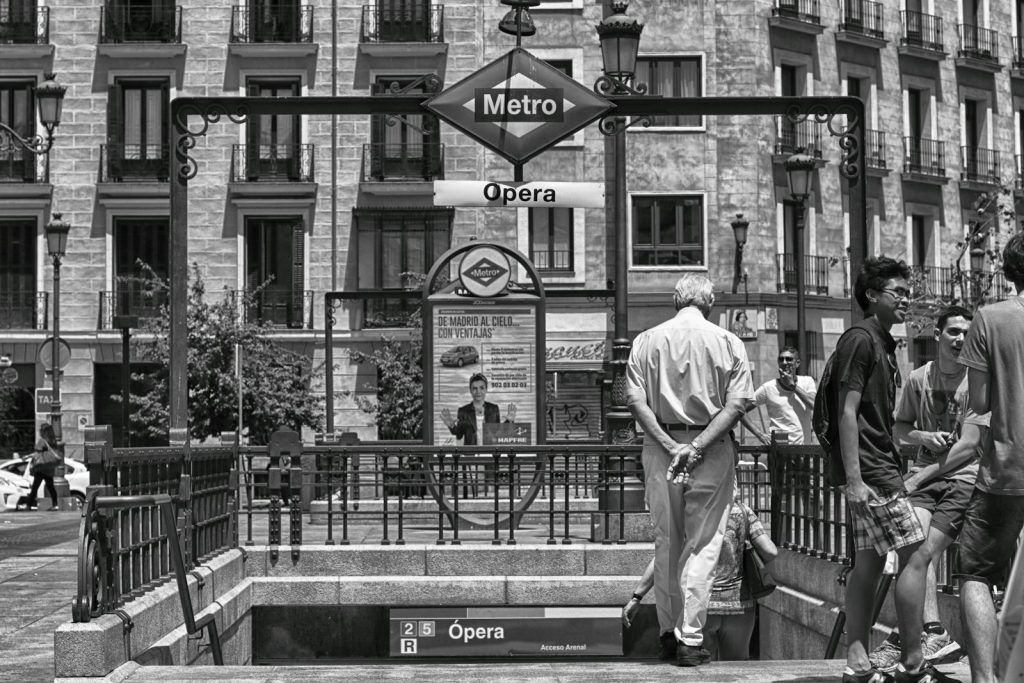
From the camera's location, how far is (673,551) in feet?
29.0

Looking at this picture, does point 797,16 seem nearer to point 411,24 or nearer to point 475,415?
point 411,24

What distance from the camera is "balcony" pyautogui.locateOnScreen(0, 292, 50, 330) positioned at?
41875 mm

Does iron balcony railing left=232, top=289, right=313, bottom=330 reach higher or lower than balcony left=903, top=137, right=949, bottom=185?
lower

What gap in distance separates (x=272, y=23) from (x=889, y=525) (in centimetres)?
3688

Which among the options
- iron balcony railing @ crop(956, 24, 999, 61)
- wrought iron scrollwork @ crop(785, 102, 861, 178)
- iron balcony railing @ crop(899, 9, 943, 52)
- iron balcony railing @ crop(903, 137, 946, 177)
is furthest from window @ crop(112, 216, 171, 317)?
wrought iron scrollwork @ crop(785, 102, 861, 178)

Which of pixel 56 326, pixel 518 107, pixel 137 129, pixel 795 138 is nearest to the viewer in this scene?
pixel 518 107

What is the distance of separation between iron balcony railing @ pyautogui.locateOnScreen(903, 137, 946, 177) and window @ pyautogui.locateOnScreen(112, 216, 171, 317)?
19.4 metres

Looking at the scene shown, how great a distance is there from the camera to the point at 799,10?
43.9 m

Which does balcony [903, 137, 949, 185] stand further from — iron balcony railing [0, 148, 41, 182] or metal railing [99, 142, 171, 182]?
iron balcony railing [0, 148, 41, 182]

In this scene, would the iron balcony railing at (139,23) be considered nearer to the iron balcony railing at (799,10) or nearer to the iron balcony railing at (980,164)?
the iron balcony railing at (799,10)

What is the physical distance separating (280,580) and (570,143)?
96.5ft

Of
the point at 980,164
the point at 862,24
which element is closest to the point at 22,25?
the point at 862,24

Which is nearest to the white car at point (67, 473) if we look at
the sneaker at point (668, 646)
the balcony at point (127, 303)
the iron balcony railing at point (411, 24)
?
the balcony at point (127, 303)

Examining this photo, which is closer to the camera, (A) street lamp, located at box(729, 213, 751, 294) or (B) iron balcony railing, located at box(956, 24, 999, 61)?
(A) street lamp, located at box(729, 213, 751, 294)
